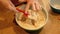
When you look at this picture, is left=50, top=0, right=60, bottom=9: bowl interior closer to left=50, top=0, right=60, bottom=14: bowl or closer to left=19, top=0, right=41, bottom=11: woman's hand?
left=50, top=0, right=60, bottom=14: bowl

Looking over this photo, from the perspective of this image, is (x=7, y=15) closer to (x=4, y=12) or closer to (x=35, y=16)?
(x=4, y=12)

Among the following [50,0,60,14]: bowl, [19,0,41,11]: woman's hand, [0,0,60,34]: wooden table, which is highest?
[19,0,41,11]: woman's hand

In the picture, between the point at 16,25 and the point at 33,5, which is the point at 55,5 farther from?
the point at 16,25

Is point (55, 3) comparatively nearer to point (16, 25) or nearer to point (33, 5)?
point (33, 5)

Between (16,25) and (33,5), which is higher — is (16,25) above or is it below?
below

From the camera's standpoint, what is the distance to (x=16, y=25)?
36.6 inches

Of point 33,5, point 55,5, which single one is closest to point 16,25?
point 33,5

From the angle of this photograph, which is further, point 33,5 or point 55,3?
point 55,3

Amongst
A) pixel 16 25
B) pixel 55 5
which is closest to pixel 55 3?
pixel 55 5

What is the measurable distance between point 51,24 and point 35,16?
140mm

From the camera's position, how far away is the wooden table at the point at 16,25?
2.95ft

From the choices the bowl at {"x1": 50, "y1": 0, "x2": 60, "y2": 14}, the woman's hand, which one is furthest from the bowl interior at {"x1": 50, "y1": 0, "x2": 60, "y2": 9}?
the woman's hand

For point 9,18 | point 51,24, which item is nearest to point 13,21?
point 9,18

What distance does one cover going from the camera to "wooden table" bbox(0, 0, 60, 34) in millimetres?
900
